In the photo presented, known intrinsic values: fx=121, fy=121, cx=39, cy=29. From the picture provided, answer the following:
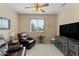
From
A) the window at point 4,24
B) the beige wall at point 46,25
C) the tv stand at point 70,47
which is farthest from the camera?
the beige wall at point 46,25

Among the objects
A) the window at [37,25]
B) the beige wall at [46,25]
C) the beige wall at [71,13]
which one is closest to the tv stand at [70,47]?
the beige wall at [71,13]

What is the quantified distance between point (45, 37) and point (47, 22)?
0.96 metres

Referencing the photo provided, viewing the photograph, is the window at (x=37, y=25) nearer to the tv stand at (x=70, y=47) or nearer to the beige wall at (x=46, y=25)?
the beige wall at (x=46, y=25)

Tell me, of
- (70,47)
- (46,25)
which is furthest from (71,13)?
(46,25)

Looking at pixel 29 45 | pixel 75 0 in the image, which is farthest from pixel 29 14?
pixel 75 0

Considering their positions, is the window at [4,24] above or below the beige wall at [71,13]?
below

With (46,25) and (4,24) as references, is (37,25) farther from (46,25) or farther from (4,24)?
(4,24)

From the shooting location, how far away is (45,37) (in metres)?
7.59

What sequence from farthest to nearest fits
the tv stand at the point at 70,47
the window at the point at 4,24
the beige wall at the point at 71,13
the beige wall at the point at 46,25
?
1. the beige wall at the point at 46,25
2. the window at the point at 4,24
3. the beige wall at the point at 71,13
4. the tv stand at the point at 70,47

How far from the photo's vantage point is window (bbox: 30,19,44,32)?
765 centimetres

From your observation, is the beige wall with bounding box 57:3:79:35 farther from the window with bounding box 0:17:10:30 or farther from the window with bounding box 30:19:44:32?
the window with bounding box 30:19:44:32

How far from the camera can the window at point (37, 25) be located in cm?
765

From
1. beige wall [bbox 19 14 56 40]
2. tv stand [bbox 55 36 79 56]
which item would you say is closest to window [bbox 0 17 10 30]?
beige wall [bbox 19 14 56 40]

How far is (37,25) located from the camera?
764 centimetres
